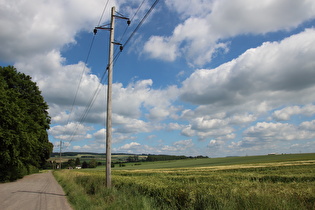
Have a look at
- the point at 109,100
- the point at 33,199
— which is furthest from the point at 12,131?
the point at 109,100

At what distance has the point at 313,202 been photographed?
5957mm

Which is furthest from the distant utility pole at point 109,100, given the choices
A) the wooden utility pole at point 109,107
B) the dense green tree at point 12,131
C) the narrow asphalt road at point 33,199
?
the dense green tree at point 12,131

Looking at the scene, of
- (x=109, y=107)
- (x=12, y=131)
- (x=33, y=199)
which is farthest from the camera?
(x=12, y=131)

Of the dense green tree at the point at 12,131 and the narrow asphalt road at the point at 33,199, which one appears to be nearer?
the narrow asphalt road at the point at 33,199

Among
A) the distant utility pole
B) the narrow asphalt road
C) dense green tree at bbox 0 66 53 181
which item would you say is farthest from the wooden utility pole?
dense green tree at bbox 0 66 53 181

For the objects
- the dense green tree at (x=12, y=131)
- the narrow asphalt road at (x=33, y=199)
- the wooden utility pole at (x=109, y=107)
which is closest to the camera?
the narrow asphalt road at (x=33, y=199)

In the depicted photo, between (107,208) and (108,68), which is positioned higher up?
(108,68)

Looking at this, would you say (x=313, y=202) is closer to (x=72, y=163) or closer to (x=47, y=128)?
(x=47, y=128)

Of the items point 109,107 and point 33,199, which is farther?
point 33,199

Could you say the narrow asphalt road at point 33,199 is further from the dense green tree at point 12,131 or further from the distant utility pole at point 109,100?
the dense green tree at point 12,131

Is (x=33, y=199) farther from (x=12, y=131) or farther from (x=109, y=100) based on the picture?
(x=12, y=131)

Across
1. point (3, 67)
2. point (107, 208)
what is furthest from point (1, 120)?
point (107, 208)

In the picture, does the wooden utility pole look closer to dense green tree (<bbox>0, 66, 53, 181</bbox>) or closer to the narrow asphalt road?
the narrow asphalt road

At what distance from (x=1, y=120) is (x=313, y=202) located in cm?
2825
